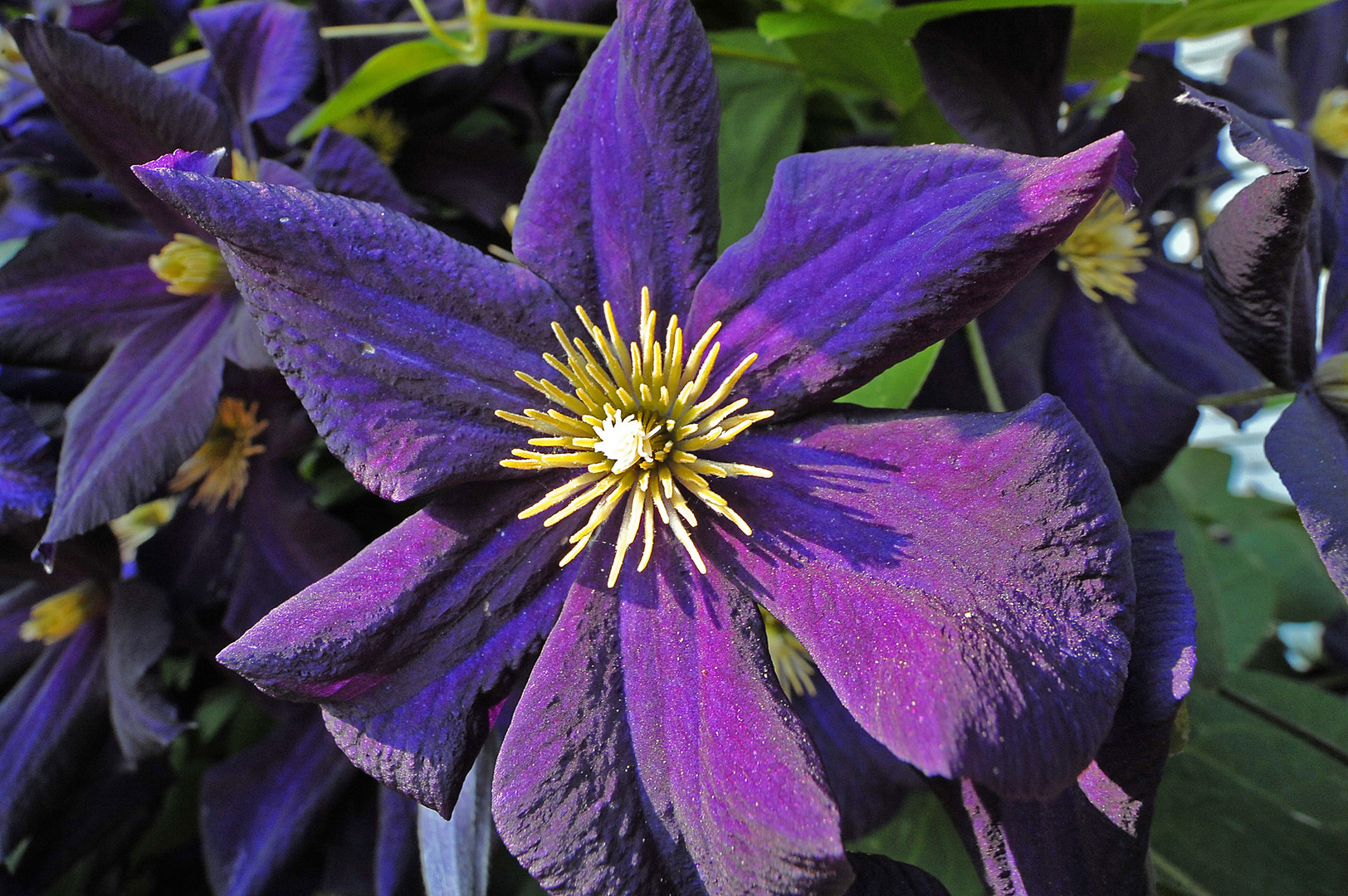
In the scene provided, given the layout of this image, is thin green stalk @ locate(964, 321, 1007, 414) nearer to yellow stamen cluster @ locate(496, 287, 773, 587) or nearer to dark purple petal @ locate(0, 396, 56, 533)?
yellow stamen cluster @ locate(496, 287, 773, 587)

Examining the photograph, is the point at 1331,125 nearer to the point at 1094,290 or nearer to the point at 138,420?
the point at 1094,290

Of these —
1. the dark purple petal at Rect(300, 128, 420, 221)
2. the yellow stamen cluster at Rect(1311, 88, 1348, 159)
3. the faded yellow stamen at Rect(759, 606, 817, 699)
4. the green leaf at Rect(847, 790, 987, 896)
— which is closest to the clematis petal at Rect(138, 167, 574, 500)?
the dark purple petal at Rect(300, 128, 420, 221)

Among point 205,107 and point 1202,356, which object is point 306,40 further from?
point 1202,356

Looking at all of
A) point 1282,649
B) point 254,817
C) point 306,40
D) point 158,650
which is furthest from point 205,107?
point 1282,649

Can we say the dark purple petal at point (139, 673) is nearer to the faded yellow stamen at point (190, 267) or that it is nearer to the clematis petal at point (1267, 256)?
the faded yellow stamen at point (190, 267)

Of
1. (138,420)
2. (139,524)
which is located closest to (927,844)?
(138,420)

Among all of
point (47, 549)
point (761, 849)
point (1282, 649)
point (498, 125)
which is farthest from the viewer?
point (1282, 649)

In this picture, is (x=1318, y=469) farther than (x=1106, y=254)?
No
